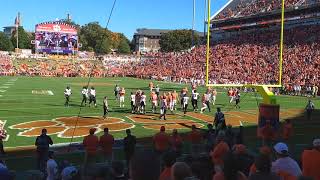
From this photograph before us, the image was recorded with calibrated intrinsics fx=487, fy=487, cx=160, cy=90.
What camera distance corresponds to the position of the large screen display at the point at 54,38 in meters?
77.5

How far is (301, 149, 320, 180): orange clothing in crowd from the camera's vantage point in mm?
7059

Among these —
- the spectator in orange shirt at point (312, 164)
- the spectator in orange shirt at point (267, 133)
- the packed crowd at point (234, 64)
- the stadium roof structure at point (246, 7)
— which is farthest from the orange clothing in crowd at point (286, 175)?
the stadium roof structure at point (246, 7)

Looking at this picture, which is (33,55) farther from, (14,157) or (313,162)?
(313,162)

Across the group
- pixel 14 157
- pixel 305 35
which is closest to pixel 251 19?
pixel 305 35

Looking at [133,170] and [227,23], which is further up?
[227,23]

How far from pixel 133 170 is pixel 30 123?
16.2m

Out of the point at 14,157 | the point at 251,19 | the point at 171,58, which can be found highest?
the point at 251,19

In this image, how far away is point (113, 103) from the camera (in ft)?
96.0

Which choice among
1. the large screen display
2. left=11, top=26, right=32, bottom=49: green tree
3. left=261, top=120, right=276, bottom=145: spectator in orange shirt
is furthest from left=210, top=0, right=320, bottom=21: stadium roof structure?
left=11, top=26, right=32, bottom=49: green tree

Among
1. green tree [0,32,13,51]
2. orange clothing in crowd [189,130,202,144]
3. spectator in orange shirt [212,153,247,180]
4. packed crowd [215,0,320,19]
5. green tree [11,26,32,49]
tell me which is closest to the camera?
spectator in orange shirt [212,153,247,180]

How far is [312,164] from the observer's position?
7.08 metres

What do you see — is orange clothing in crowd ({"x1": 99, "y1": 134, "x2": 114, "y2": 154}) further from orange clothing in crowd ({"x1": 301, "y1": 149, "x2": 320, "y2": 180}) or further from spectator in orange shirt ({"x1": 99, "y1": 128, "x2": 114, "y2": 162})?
orange clothing in crowd ({"x1": 301, "y1": 149, "x2": 320, "y2": 180})

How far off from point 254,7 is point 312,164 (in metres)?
62.3

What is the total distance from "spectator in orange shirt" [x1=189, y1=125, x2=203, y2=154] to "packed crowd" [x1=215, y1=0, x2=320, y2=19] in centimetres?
4679
